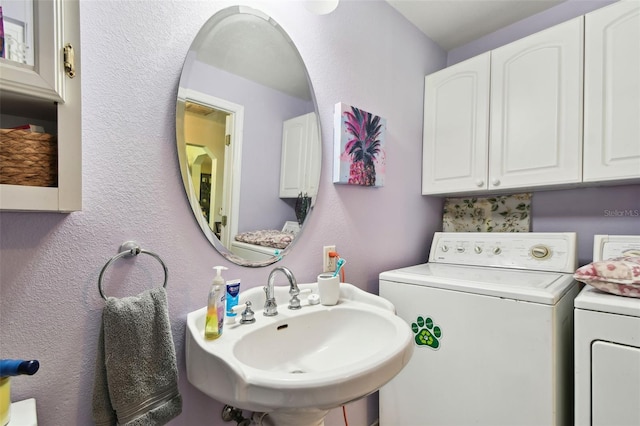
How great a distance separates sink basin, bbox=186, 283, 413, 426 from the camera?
2.16ft

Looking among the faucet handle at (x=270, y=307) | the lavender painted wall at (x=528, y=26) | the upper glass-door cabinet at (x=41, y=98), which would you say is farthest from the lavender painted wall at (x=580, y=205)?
the upper glass-door cabinet at (x=41, y=98)

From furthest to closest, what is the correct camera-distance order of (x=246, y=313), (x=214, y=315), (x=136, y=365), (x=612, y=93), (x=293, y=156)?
(x=612, y=93)
(x=293, y=156)
(x=246, y=313)
(x=214, y=315)
(x=136, y=365)

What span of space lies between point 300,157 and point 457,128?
1.10 m

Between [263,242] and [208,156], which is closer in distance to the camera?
[208,156]

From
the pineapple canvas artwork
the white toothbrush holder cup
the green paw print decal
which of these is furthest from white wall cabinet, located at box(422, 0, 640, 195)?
the white toothbrush holder cup

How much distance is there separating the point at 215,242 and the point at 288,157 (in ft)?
1.46

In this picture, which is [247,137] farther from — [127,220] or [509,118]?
[509,118]

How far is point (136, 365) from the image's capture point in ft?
2.47

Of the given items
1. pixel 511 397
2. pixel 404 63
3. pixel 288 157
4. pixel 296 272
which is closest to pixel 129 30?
pixel 288 157

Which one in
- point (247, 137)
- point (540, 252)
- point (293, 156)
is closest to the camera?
point (247, 137)

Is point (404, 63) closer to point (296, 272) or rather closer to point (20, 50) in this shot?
point (296, 272)

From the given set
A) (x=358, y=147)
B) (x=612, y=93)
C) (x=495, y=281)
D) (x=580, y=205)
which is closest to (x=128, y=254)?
(x=358, y=147)

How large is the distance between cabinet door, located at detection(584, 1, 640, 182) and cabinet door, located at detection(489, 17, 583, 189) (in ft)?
0.13

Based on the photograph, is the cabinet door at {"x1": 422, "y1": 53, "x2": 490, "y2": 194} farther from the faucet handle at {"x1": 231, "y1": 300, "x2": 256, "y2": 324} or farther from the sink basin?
the faucet handle at {"x1": 231, "y1": 300, "x2": 256, "y2": 324}
